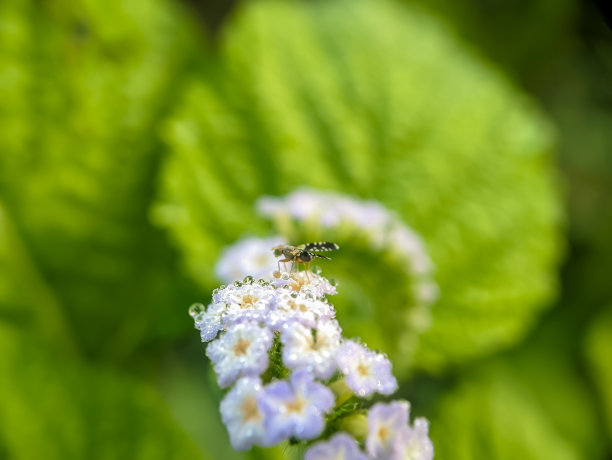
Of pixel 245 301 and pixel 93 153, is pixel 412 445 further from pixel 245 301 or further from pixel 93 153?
pixel 93 153

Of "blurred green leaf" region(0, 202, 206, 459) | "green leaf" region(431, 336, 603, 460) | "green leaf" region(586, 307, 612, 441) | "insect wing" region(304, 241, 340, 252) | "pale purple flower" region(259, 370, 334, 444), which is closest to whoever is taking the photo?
"pale purple flower" region(259, 370, 334, 444)

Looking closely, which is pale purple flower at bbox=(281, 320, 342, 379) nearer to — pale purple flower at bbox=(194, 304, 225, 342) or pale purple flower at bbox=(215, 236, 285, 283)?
pale purple flower at bbox=(194, 304, 225, 342)

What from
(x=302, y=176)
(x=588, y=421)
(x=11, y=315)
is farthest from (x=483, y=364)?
(x=11, y=315)

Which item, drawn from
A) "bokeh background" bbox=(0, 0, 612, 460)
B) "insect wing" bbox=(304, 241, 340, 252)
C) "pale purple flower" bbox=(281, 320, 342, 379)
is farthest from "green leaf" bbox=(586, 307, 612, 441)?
"pale purple flower" bbox=(281, 320, 342, 379)

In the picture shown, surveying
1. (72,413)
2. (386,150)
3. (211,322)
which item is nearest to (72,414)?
(72,413)

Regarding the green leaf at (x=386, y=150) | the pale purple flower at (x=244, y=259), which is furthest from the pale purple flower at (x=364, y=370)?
the green leaf at (x=386, y=150)

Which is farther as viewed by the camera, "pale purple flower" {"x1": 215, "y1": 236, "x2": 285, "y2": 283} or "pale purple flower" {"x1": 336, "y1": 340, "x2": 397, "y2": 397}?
"pale purple flower" {"x1": 215, "y1": 236, "x2": 285, "y2": 283}
